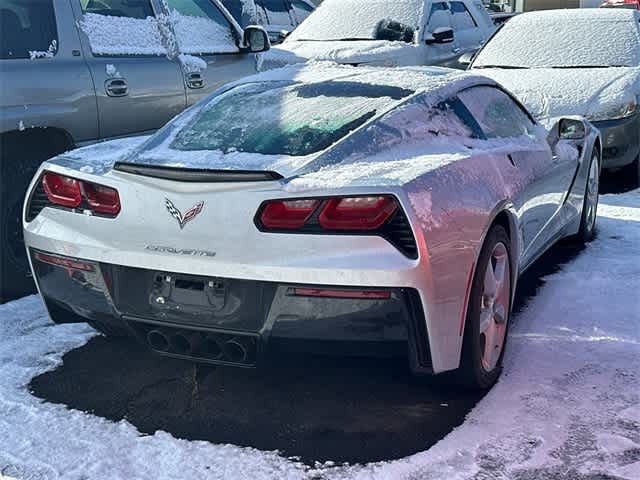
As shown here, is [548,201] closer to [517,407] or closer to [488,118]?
[488,118]

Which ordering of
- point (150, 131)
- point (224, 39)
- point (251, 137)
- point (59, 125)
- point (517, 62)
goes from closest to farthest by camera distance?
point (251, 137) < point (59, 125) < point (150, 131) < point (224, 39) < point (517, 62)

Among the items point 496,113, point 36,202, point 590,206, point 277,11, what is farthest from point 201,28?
point 277,11

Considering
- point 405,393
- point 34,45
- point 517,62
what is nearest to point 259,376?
point 405,393

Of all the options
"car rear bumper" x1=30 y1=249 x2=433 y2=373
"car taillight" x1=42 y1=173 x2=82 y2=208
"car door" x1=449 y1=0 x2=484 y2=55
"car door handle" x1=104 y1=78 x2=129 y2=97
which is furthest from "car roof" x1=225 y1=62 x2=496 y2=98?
"car door" x1=449 y1=0 x2=484 y2=55

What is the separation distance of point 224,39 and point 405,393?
3746 millimetres

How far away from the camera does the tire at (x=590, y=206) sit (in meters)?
5.48

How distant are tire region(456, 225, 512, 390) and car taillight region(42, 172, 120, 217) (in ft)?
4.67

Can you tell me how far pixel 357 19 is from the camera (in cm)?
954

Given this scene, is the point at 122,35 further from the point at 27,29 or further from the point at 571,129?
the point at 571,129

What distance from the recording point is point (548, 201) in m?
4.43

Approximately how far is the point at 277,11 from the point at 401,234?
1098 centimetres

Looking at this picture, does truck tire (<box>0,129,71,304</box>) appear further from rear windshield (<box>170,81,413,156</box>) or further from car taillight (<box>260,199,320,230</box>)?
car taillight (<box>260,199,320,230</box>)

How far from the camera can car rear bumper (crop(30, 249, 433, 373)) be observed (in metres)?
2.81

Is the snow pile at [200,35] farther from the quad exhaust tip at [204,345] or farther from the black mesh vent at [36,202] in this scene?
the quad exhaust tip at [204,345]
